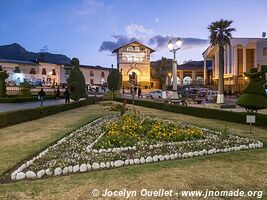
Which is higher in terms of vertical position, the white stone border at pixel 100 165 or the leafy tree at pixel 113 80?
the leafy tree at pixel 113 80

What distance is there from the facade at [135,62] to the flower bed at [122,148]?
245ft

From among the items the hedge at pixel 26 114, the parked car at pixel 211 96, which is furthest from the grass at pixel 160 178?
the parked car at pixel 211 96

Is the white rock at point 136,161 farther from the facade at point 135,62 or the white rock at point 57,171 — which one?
the facade at point 135,62

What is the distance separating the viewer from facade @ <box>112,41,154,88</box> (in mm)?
87750

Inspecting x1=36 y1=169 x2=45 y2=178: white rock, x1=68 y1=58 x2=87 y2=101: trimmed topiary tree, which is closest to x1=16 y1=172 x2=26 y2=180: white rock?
x1=36 y1=169 x2=45 y2=178: white rock

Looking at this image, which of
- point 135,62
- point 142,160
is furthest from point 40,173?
point 135,62

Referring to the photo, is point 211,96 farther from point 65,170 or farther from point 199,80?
point 199,80

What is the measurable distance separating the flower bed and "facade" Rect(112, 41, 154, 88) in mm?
74678

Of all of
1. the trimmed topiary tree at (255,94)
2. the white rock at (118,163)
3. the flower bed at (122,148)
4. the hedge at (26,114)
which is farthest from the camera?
the hedge at (26,114)

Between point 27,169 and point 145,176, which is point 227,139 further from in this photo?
point 27,169

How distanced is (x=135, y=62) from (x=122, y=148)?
3091 inches

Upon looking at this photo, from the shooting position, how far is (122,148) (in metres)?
10.2

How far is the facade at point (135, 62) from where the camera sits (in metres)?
87.8

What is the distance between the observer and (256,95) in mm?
16281
